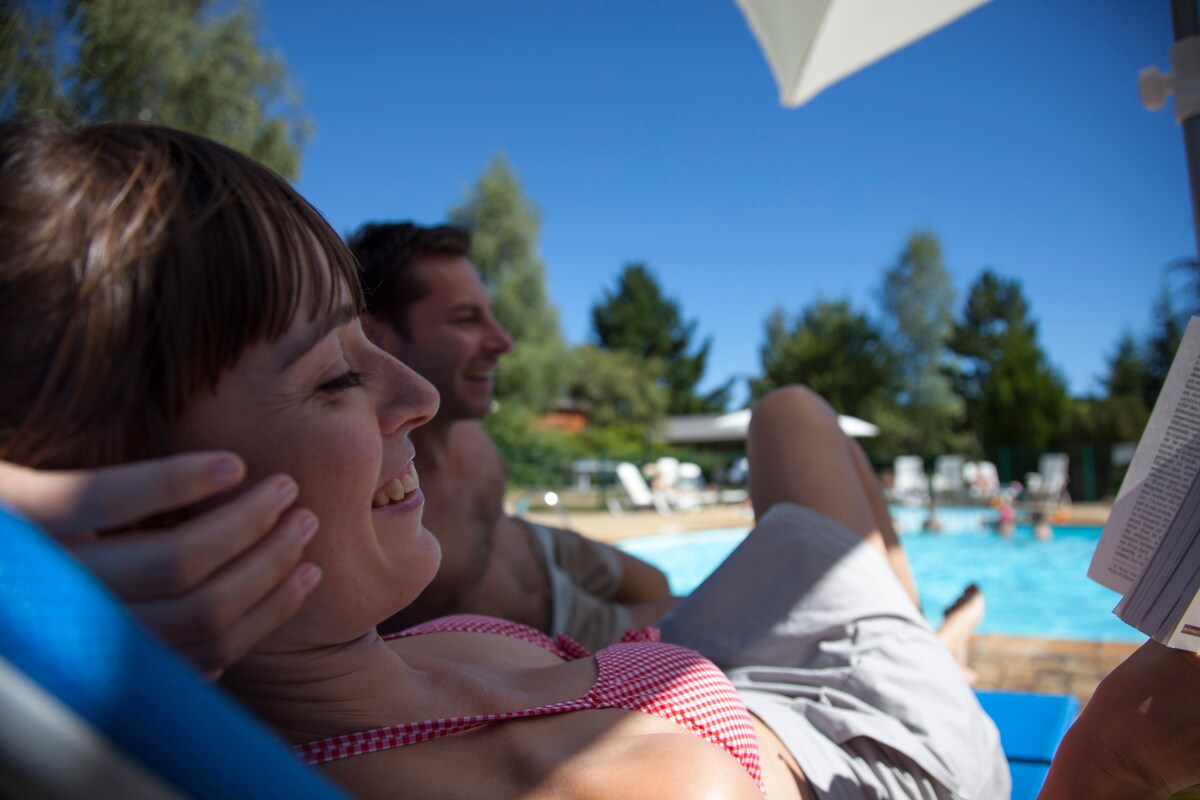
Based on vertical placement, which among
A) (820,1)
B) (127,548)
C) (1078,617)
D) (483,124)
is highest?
(483,124)

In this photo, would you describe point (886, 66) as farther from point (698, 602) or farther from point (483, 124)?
point (698, 602)

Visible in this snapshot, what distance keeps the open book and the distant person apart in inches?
61.7

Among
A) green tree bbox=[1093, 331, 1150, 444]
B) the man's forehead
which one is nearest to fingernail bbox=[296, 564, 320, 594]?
the man's forehead

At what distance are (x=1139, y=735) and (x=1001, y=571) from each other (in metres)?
10.8

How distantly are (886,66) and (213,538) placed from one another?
110 ft

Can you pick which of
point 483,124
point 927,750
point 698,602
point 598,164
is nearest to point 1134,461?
point 927,750

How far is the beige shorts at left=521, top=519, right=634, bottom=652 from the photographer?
93.2 inches

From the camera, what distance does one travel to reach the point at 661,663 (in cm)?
104

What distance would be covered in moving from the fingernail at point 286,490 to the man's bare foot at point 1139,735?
0.97 meters

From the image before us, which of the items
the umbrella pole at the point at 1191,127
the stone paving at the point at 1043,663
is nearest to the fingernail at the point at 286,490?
the umbrella pole at the point at 1191,127

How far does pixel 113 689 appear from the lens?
16.0 inches

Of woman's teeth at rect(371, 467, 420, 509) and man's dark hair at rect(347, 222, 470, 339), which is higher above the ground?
man's dark hair at rect(347, 222, 470, 339)

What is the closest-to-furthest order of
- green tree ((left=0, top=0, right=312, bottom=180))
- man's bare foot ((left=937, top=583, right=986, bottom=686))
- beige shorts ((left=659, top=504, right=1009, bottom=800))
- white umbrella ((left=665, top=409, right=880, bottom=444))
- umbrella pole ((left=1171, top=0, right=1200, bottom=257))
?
1. beige shorts ((left=659, top=504, right=1009, bottom=800))
2. umbrella pole ((left=1171, top=0, right=1200, bottom=257))
3. man's bare foot ((left=937, top=583, right=986, bottom=686))
4. green tree ((left=0, top=0, right=312, bottom=180))
5. white umbrella ((left=665, top=409, right=880, bottom=444))

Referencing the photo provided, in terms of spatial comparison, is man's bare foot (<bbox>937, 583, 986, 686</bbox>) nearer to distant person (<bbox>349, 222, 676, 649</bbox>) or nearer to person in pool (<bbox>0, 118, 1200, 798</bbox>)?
distant person (<bbox>349, 222, 676, 649</bbox>)
